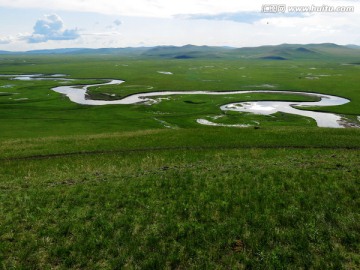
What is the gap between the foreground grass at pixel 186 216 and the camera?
15297 millimetres

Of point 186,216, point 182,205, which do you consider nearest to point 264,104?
point 182,205

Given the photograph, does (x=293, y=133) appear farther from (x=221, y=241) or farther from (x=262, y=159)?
(x=221, y=241)

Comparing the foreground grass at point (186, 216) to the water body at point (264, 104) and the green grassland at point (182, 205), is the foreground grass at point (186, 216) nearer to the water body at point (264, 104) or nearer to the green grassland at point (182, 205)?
the green grassland at point (182, 205)

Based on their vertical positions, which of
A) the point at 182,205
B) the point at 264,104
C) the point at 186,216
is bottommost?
the point at 264,104

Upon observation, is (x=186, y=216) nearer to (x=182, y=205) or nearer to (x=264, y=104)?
(x=182, y=205)

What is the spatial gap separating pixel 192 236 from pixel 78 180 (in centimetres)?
1249

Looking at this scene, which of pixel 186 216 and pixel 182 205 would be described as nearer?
pixel 186 216

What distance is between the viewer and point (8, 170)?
3094 cm

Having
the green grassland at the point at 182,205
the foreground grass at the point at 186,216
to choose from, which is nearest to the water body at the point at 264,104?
the green grassland at the point at 182,205

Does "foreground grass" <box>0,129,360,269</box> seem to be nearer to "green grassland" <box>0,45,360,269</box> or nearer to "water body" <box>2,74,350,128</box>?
"green grassland" <box>0,45,360,269</box>

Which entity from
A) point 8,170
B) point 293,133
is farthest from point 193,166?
point 293,133

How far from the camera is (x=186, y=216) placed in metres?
19.0

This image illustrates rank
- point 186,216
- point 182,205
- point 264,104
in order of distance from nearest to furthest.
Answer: point 186,216, point 182,205, point 264,104

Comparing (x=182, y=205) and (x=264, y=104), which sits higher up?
(x=182, y=205)
